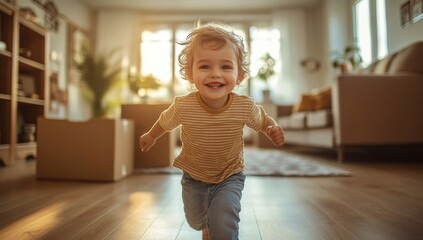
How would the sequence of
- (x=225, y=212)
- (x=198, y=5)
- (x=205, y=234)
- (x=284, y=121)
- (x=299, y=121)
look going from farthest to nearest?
1. (x=198, y=5)
2. (x=284, y=121)
3. (x=299, y=121)
4. (x=205, y=234)
5. (x=225, y=212)

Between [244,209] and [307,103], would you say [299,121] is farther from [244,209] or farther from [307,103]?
[244,209]

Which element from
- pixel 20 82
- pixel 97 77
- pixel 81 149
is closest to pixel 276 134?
pixel 81 149

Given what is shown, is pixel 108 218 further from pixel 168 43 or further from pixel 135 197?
pixel 168 43

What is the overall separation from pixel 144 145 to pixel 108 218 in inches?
12.6

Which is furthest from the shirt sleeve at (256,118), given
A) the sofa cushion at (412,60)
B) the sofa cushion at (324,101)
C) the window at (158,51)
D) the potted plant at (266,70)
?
the window at (158,51)

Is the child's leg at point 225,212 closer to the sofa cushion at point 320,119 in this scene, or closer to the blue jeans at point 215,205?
the blue jeans at point 215,205

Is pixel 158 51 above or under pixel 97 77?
above

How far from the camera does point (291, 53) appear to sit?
576cm

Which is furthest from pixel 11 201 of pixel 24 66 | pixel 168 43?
pixel 168 43

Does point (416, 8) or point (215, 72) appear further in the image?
point (416, 8)

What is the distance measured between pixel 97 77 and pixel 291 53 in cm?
330

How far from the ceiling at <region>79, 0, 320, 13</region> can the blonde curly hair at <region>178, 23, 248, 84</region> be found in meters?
5.01

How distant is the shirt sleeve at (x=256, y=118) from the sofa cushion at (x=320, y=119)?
7.12ft

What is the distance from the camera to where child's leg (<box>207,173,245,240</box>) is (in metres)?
0.72
